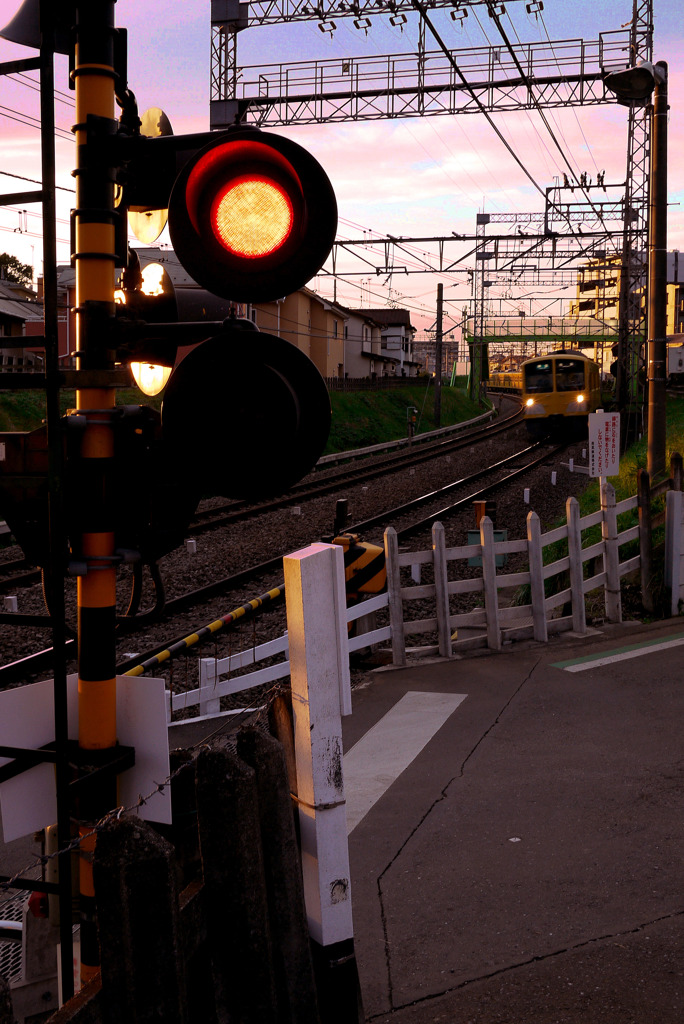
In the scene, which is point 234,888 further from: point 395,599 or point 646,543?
point 646,543

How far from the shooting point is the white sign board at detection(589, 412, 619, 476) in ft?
39.8

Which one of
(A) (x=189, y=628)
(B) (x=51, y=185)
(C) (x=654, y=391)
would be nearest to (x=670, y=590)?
(C) (x=654, y=391)

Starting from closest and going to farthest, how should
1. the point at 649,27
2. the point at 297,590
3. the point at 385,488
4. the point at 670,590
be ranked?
the point at 297,590 < the point at 670,590 < the point at 649,27 < the point at 385,488

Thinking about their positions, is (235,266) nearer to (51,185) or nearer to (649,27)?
(51,185)

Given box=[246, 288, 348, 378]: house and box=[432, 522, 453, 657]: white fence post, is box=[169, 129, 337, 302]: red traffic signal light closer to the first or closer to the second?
box=[432, 522, 453, 657]: white fence post

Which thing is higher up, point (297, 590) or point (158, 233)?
point (158, 233)

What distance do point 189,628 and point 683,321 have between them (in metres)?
80.5

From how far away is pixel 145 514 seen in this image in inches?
96.3

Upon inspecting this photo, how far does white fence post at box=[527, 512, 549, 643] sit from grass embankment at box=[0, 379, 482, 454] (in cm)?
1790

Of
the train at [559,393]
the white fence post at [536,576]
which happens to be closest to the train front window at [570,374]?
the train at [559,393]

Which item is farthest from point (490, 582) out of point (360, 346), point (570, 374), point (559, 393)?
point (360, 346)

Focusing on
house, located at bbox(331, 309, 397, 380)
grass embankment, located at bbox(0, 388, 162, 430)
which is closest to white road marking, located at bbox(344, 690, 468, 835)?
grass embankment, located at bbox(0, 388, 162, 430)

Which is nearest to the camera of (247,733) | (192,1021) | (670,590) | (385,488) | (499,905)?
(192,1021)

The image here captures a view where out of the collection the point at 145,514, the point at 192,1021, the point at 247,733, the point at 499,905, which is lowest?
the point at 499,905
